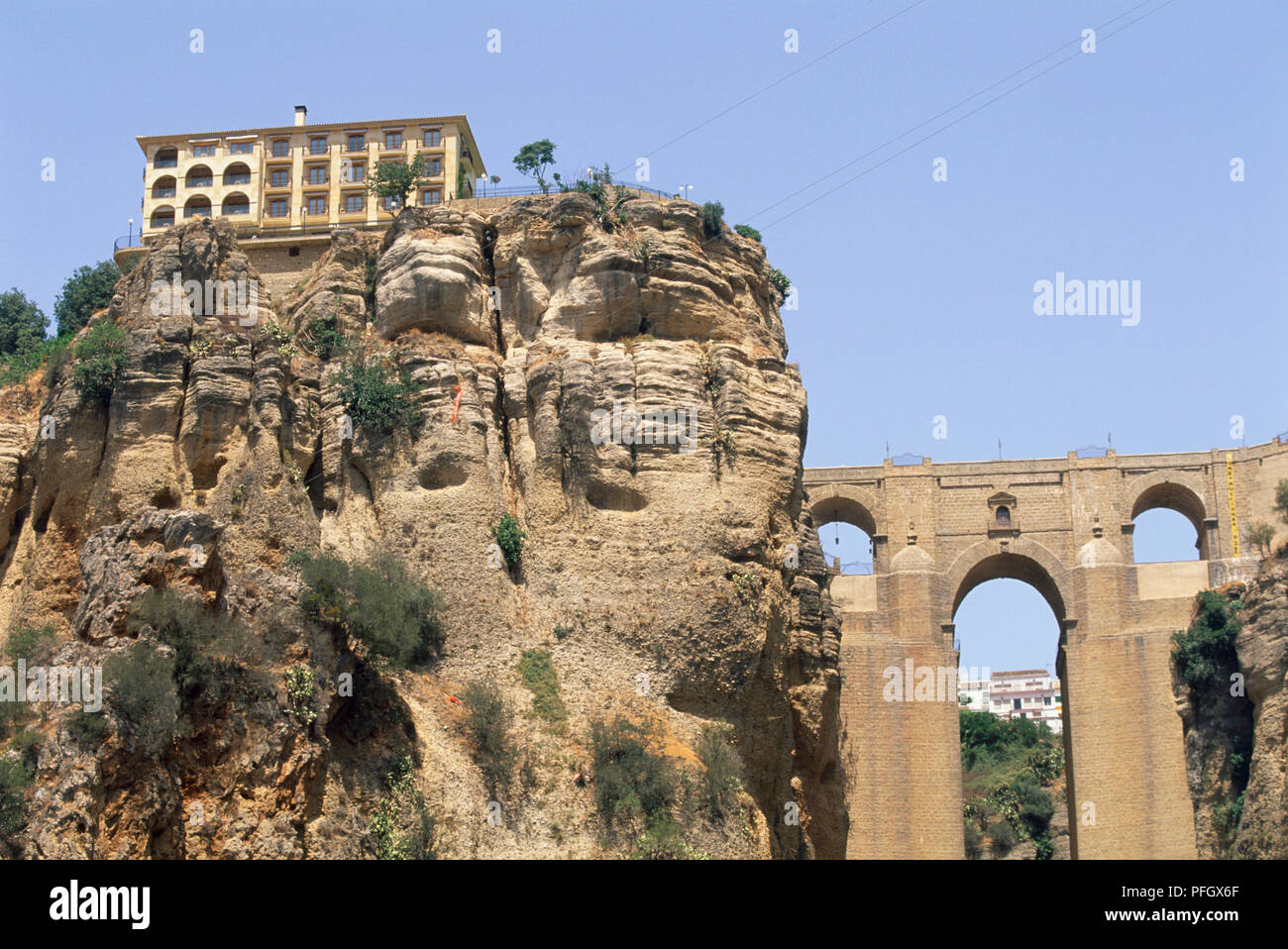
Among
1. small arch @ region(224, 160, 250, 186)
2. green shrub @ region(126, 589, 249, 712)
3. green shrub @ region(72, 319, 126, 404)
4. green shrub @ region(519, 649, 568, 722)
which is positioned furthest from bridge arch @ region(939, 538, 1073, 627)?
green shrub @ region(126, 589, 249, 712)

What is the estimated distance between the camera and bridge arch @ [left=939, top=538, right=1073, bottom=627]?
5634cm

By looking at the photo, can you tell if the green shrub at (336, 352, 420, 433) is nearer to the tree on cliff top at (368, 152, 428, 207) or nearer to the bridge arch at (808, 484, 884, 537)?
the tree on cliff top at (368, 152, 428, 207)

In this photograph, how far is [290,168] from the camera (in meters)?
46.9

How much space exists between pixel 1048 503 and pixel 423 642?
34.1 meters

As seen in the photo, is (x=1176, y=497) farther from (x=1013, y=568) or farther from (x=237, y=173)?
(x=237, y=173)

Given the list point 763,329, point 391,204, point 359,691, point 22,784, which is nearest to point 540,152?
point 763,329

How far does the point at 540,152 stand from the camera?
3653 cm

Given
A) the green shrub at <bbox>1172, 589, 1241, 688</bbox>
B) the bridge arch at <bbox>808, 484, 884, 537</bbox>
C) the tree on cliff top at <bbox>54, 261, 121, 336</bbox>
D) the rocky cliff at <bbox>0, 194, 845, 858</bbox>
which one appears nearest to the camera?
the rocky cliff at <bbox>0, 194, 845, 858</bbox>

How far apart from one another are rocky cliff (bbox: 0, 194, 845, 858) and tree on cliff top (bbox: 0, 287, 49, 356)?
11.1 meters

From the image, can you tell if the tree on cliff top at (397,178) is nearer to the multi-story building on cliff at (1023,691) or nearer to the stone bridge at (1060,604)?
the stone bridge at (1060,604)

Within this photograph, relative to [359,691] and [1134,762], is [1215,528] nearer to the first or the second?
[1134,762]

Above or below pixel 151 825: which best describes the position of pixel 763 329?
above

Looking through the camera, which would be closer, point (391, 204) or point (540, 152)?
point (540, 152)

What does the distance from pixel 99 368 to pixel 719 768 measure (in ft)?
43.3
